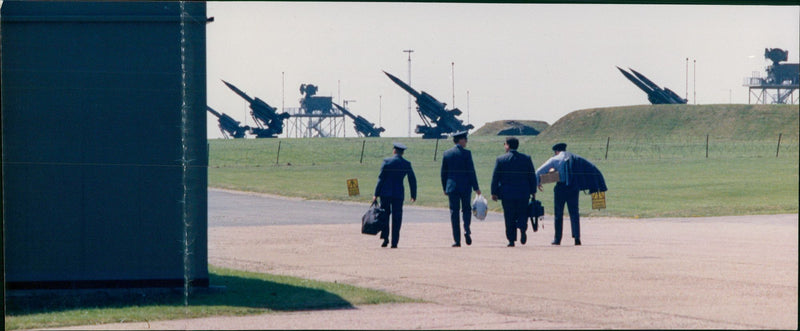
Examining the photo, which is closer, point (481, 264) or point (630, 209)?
point (481, 264)

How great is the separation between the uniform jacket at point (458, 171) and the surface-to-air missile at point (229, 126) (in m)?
2.81

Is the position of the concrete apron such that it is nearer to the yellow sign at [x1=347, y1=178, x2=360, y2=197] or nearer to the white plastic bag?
the white plastic bag

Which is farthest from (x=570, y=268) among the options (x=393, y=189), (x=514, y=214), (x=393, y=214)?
(x=393, y=189)

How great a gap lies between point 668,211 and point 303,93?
1256 cm

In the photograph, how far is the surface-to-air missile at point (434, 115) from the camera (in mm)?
9584

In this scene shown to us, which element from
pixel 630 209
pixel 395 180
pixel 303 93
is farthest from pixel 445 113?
pixel 630 209

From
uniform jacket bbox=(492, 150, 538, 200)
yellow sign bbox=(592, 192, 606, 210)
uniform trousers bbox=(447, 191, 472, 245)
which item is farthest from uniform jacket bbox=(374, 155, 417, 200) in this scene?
yellow sign bbox=(592, 192, 606, 210)

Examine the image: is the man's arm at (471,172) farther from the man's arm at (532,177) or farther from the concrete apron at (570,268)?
the concrete apron at (570,268)

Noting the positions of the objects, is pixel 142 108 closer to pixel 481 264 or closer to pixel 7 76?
pixel 7 76

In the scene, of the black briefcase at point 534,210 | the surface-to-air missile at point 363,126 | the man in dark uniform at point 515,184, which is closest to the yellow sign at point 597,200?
the black briefcase at point 534,210

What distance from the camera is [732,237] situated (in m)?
14.9

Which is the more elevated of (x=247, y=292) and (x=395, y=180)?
(x=395, y=180)

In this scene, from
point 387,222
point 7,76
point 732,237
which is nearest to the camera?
point 7,76

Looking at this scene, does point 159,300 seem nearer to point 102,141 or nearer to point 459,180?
point 102,141
